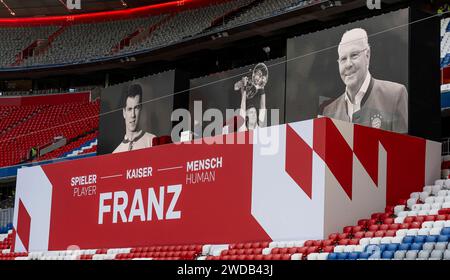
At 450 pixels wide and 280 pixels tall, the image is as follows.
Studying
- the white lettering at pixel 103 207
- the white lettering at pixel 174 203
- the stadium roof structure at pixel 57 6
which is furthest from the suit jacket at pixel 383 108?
the stadium roof structure at pixel 57 6

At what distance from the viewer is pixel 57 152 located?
97.9 ft

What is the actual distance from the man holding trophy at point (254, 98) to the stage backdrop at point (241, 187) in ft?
6.85

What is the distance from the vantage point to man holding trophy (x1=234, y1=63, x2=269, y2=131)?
16.5 meters

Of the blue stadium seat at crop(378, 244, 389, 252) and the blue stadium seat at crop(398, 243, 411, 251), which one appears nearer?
the blue stadium seat at crop(398, 243, 411, 251)

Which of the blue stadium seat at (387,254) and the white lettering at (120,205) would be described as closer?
the blue stadium seat at (387,254)

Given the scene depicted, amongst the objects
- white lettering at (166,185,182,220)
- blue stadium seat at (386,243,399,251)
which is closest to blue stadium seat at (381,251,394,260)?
blue stadium seat at (386,243,399,251)

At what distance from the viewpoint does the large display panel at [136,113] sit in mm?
17969

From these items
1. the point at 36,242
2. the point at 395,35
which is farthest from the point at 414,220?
the point at 36,242

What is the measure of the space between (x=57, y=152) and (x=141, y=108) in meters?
12.0

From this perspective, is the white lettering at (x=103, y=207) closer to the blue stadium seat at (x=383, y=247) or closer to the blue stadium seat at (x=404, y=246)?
the blue stadium seat at (x=383, y=247)

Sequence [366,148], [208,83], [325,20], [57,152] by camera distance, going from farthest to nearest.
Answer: [57,152], [325,20], [208,83], [366,148]

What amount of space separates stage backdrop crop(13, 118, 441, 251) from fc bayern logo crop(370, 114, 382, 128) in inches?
24.9

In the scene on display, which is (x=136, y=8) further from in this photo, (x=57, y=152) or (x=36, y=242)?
(x=36, y=242)

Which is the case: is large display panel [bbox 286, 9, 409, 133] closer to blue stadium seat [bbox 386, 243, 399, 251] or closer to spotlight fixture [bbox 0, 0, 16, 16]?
blue stadium seat [bbox 386, 243, 399, 251]
